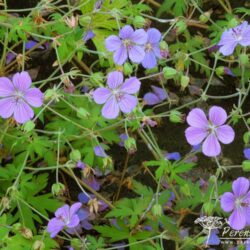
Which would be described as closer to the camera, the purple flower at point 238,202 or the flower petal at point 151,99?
the purple flower at point 238,202

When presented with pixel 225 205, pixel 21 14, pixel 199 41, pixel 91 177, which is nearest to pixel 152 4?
pixel 199 41

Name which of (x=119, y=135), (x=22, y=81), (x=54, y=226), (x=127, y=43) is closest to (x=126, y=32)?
(x=127, y=43)

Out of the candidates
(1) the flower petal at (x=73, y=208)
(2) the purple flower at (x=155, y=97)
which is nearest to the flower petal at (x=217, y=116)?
(1) the flower petal at (x=73, y=208)

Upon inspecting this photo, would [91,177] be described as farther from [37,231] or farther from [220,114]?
[220,114]

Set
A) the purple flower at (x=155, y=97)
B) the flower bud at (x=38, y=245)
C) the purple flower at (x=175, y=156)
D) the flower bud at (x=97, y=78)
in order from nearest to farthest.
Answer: the flower bud at (x=38, y=245), the flower bud at (x=97, y=78), the purple flower at (x=175, y=156), the purple flower at (x=155, y=97)

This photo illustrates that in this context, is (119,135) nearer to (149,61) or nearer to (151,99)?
(151,99)

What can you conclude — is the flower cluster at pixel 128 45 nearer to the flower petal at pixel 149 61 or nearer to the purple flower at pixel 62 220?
the flower petal at pixel 149 61

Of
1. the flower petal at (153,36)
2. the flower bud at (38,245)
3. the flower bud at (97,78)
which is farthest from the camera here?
the flower petal at (153,36)

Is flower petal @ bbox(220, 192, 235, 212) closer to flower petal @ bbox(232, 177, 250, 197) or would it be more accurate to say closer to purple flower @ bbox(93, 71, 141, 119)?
flower petal @ bbox(232, 177, 250, 197)
